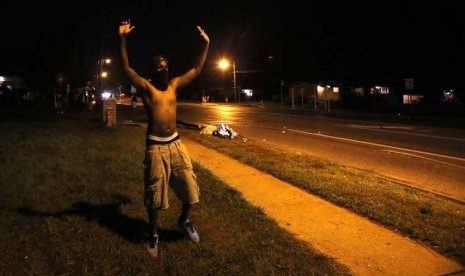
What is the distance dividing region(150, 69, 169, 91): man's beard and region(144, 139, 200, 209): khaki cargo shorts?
0.59 metres

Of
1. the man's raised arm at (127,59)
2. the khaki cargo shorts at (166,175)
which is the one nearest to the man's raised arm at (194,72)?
the man's raised arm at (127,59)

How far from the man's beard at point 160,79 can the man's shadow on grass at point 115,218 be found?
1.62 m

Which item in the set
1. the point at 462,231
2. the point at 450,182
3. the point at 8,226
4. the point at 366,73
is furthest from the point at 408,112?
the point at 8,226

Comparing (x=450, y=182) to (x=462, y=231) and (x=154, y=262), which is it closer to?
(x=462, y=231)

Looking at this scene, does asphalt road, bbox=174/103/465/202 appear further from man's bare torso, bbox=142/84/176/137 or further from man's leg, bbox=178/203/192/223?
man's bare torso, bbox=142/84/176/137

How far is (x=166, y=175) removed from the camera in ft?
16.6

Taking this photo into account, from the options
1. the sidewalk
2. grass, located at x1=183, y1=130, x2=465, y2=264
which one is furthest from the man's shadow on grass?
grass, located at x1=183, y1=130, x2=465, y2=264

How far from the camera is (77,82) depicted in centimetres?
7619

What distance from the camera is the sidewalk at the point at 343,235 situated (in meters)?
4.97

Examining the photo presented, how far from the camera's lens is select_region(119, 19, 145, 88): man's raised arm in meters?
5.15

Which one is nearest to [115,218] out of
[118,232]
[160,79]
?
[118,232]

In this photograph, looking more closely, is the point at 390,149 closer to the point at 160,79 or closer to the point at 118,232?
the point at 118,232

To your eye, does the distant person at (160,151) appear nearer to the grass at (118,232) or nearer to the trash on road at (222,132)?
the grass at (118,232)

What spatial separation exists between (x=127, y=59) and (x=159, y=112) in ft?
2.40
